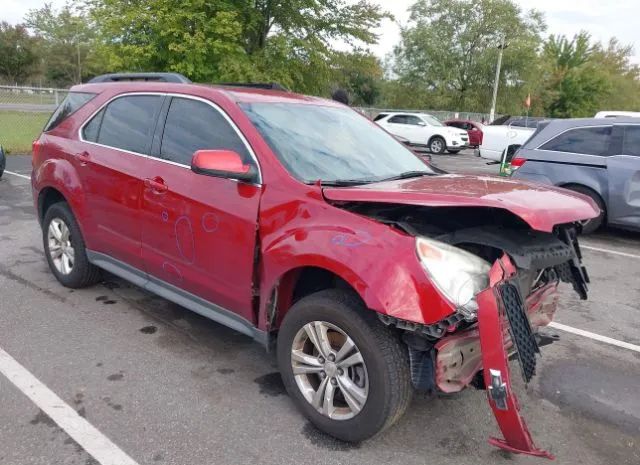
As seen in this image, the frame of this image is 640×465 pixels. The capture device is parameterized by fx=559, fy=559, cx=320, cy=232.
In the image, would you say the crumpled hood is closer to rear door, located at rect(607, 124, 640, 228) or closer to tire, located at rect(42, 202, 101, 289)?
tire, located at rect(42, 202, 101, 289)

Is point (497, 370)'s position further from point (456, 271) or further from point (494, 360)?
point (456, 271)

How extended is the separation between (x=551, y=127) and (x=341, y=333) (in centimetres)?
654

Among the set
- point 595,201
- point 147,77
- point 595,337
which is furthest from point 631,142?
point 147,77

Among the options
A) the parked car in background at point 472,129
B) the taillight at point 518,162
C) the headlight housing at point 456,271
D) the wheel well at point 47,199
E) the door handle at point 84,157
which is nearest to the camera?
the headlight housing at point 456,271

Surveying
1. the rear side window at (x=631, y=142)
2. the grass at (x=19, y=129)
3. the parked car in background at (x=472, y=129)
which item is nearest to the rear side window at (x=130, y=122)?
the rear side window at (x=631, y=142)

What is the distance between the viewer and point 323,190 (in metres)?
2.89

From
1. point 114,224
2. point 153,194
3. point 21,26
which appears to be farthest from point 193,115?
point 21,26

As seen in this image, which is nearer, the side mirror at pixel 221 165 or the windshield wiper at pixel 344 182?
the side mirror at pixel 221 165

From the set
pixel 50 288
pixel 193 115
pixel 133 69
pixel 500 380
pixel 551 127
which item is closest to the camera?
pixel 500 380

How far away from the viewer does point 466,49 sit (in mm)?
42719

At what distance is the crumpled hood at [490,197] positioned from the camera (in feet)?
8.21

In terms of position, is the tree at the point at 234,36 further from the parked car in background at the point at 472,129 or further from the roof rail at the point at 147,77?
the roof rail at the point at 147,77

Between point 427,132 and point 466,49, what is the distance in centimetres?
2253

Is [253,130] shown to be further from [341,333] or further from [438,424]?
[438,424]
